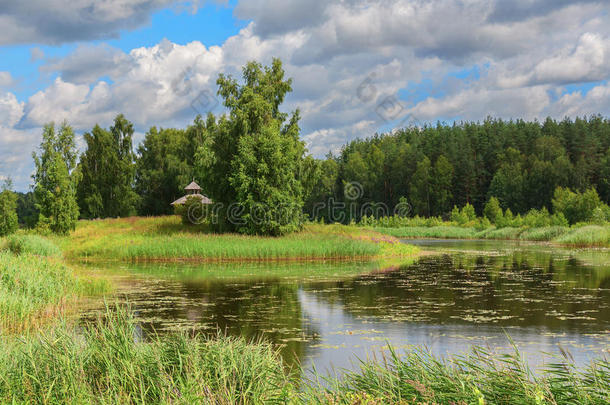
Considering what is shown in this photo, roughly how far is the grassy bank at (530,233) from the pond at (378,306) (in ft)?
57.5

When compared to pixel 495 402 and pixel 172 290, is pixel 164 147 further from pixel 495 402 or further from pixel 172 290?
pixel 495 402

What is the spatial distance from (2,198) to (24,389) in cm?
3366

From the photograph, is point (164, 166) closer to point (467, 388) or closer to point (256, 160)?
point (256, 160)

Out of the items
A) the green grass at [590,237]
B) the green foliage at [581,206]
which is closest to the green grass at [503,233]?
the green foliage at [581,206]

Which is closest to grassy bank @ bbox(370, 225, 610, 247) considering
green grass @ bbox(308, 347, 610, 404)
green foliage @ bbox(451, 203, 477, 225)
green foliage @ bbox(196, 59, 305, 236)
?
green foliage @ bbox(451, 203, 477, 225)

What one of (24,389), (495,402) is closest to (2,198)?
(24,389)

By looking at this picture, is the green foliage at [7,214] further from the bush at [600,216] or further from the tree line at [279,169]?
the bush at [600,216]

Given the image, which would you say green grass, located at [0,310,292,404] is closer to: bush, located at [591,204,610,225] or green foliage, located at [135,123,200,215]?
bush, located at [591,204,610,225]

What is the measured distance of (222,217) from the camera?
4012 cm

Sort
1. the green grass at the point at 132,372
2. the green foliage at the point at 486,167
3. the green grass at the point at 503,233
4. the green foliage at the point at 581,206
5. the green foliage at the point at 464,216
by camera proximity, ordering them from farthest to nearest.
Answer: the green foliage at the point at 486,167 → the green foliage at the point at 464,216 → the green grass at the point at 503,233 → the green foliage at the point at 581,206 → the green grass at the point at 132,372

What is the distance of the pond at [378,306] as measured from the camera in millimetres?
10500

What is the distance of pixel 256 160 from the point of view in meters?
37.9

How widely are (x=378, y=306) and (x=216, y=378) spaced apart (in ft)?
32.5

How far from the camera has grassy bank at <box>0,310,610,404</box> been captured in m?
5.52
